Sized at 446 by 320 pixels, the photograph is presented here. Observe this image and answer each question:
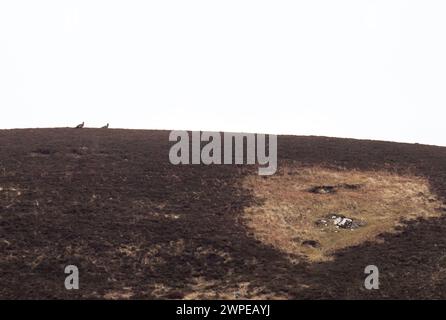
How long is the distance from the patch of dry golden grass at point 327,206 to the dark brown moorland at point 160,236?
0.92 m

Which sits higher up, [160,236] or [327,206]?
[327,206]

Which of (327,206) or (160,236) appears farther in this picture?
(327,206)

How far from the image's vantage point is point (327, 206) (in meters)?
43.5

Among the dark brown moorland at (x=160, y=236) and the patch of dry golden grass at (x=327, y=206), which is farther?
the patch of dry golden grass at (x=327, y=206)

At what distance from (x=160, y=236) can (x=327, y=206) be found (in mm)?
12219

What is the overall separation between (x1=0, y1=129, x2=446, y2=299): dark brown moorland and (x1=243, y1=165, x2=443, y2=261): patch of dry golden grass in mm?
919

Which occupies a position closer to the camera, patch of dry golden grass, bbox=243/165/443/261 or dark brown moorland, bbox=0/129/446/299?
dark brown moorland, bbox=0/129/446/299

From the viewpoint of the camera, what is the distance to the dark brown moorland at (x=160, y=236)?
105ft

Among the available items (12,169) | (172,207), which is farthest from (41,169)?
(172,207)

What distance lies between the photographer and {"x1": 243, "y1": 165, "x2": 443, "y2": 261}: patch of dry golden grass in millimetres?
38688

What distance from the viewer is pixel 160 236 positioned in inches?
1474

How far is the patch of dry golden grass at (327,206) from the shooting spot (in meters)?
38.7

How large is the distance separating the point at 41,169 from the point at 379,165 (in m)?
25.8
